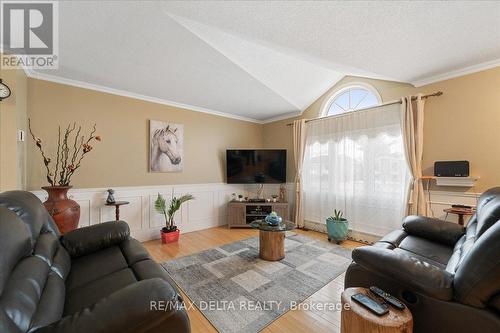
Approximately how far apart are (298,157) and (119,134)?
3.29m

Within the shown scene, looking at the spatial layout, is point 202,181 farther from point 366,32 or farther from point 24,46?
point 366,32

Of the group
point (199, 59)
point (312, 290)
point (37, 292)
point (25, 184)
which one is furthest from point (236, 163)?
point (37, 292)

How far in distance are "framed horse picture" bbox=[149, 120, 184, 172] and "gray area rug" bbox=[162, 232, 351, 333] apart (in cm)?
168

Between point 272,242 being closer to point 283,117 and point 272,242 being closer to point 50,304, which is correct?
point 50,304

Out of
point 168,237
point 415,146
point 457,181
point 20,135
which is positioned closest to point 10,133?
point 20,135

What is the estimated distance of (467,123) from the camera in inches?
102

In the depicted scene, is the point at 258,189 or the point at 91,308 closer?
the point at 91,308

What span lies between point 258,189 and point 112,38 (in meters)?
3.70

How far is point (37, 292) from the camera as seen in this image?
38.6 inches

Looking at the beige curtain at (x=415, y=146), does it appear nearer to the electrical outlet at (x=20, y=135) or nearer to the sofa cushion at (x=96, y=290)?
the sofa cushion at (x=96, y=290)

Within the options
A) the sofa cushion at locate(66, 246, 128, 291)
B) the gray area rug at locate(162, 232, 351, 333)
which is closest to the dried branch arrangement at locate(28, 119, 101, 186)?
the sofa cushion at locate(66, 246, 128, 291)

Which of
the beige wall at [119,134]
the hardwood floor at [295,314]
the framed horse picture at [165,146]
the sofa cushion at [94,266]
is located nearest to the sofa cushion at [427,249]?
the hardwood floor at [295,314]

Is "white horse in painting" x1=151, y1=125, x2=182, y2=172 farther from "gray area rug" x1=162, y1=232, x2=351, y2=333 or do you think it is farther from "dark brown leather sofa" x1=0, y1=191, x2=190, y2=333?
"dark brown leather sofa" x1=0, y1=191, x2=190, y2=333

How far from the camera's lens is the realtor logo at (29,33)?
1.79 metres
